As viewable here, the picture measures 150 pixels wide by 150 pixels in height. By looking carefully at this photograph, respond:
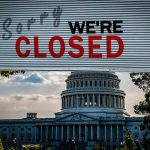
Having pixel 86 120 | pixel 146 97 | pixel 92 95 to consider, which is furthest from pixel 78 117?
pixel 146 97

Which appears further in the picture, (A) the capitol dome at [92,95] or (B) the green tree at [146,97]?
(A) the capitol dome at [92,95]

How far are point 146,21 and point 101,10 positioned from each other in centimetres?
77

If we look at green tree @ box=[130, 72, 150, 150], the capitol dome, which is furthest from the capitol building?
green tree @ box=[130, 72, 150, 150]

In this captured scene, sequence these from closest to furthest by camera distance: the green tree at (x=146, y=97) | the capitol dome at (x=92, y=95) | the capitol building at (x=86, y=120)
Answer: the green tree at (x=146, y=97), the capitol building at (x=86, y=120), the capitol dome at (x=92, y=95)

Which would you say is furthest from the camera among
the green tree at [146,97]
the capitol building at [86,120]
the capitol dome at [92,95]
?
the capitol dome at [92,95]

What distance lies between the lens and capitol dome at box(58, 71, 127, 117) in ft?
392

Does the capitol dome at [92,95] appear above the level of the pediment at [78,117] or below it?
above

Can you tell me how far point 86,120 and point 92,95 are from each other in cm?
862

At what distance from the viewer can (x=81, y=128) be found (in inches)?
4599

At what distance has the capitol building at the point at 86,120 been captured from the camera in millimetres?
115688

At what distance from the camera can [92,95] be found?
396ft

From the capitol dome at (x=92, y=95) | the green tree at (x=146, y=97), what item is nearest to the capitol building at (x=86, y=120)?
the capitol dome at (x=92, y=95)

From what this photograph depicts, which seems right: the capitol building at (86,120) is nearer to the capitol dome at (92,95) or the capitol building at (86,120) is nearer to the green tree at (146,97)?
the capitol dome at (92,95)

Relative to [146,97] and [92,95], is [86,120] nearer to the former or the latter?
[92,95]
